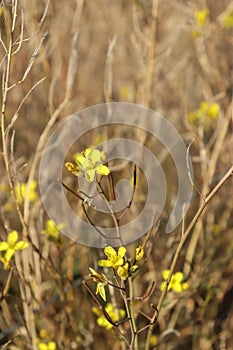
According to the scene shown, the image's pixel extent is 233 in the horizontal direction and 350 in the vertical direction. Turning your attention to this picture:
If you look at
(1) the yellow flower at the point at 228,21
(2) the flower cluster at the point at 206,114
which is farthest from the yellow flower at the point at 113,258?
(1) the yellow flower at the point at 228,21

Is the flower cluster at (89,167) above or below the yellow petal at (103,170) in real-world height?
above

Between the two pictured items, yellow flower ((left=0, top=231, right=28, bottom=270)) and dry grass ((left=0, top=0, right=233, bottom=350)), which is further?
dry grass ((left=0, top=0, right=233, bottom=350))

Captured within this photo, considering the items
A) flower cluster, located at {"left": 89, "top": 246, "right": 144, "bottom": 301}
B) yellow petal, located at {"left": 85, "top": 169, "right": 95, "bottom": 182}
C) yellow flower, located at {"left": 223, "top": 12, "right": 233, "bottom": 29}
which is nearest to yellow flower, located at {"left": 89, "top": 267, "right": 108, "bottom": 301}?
flower cluster, located at {"left": 89, "top": 246, "right": 144, "bottom": 301}

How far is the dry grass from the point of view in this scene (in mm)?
1452

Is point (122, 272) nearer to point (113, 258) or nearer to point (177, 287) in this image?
point (113, 258)

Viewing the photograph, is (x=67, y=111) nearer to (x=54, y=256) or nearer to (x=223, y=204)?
(x=54, y=256)

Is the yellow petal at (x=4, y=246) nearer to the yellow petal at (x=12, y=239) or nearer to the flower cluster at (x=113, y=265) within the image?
the yellow petal at (x=12, y=239)

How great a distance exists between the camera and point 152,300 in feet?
5.90

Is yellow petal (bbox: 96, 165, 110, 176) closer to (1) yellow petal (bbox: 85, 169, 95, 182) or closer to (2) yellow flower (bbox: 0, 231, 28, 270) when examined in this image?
(1) yellow petal (bbox: 85, 169, 95, 182)

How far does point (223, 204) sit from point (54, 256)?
780 mm

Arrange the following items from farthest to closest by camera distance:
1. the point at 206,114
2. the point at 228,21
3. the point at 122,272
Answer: the point at 228,21 → the point at 206,114 → the point at 122,272

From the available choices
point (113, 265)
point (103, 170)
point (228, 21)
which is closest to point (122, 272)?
point (113, 265)

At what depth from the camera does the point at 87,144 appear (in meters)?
2.15

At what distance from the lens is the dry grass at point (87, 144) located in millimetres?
1452
